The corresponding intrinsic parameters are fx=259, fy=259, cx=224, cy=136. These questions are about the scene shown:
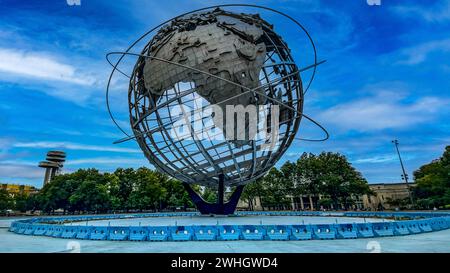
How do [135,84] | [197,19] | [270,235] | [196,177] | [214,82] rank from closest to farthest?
[270,235], [214,82], [197,19], [135,84], [196,177]

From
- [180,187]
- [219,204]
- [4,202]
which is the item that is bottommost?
[219,204]

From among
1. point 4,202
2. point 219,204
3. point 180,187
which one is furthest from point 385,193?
point 4,202

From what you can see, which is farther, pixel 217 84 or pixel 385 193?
pixel 385 193

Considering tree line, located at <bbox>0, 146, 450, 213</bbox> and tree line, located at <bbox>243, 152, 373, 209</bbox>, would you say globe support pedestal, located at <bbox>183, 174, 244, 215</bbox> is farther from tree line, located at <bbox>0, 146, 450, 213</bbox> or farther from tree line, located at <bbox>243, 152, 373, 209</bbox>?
tree line, located at <bbox>243, 152, 373, 209</bbox>

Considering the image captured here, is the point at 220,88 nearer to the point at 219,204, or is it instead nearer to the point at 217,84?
the point at 217,84

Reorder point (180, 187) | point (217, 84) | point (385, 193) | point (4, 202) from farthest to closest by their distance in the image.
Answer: point (385, 193) < point (4, 202) < point (180, 187) < point (217, 84)

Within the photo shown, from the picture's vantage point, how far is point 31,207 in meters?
57.2

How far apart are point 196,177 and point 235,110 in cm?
760

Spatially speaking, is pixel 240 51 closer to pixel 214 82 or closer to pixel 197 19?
pixel 214 82

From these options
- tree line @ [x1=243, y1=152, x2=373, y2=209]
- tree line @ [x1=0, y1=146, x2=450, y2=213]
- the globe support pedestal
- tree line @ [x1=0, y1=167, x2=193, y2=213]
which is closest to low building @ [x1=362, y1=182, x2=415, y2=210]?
tree line @ [x1=0, y1=146, x2=450, y2=213]

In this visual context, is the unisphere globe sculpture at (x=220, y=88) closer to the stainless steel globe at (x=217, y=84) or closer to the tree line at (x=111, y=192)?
the stainless steel globe at (x=217, y=84)

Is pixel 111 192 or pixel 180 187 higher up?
pixel 180 187

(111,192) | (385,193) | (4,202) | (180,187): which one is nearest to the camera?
(111,192)
